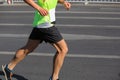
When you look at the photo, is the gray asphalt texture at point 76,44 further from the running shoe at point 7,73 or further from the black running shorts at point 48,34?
the black running shorts at point 48,34

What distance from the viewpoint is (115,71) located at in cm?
790

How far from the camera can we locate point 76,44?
413 inches

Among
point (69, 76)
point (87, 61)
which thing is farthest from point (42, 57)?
point (69, 76)

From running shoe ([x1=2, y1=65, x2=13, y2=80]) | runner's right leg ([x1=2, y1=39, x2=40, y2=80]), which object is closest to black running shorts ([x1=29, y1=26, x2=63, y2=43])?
runner's right leg ([x1=2, y1=39, x2=40, y2=80])

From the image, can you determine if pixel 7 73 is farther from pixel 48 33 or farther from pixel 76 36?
pixel 76 36

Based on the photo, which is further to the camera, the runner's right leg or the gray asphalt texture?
the gray asphalt texture

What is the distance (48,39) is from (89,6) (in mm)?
12878

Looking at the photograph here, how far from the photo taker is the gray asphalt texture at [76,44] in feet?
25.6

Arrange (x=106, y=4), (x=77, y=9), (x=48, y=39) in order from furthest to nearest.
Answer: (x=106, y=4) → (x=77, y=9) → (x=48, y=39)

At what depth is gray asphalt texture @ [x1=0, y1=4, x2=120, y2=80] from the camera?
7.80 metres

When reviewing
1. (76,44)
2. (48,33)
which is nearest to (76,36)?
(76,44)

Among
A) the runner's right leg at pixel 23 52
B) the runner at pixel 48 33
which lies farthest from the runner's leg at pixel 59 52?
the runner's right leg at pixel 23 52

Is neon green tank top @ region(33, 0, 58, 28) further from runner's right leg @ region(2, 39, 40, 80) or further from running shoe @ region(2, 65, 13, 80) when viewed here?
running shoe @ region(2, 65, 13, 80)

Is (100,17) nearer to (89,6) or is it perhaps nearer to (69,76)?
(89,6)
